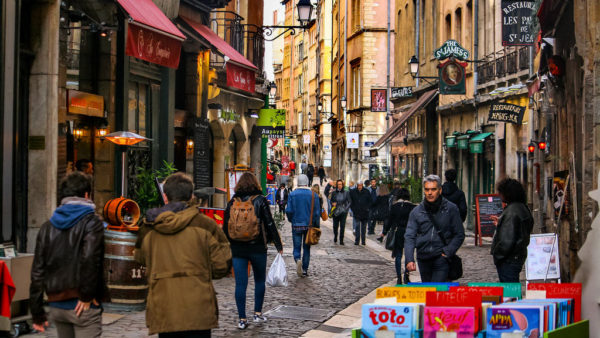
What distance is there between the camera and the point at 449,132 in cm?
3297

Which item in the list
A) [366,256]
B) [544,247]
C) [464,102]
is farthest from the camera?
[464,102]

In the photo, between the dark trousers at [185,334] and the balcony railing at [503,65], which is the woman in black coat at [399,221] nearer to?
the dark trousers at [185,334]

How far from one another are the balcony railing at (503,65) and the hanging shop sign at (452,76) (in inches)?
21.0

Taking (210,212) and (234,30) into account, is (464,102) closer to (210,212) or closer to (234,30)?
(234,30)

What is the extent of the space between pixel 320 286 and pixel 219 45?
7.73 metres

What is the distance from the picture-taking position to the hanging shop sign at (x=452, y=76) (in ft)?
93.8

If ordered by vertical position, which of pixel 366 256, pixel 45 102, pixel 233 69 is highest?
pixel 233 69

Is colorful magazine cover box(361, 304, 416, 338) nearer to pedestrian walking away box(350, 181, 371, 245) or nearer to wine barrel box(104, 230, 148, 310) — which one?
wine barrel box(104, 230, 148, 310)

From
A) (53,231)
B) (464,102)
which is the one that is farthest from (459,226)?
(464,102)

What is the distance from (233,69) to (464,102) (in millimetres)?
13431

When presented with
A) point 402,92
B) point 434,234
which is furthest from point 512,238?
point 402,92

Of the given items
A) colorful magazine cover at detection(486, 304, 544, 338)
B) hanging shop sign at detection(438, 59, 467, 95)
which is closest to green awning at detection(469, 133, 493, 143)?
hanging shop sign at detection(438, 59, 467, 95)

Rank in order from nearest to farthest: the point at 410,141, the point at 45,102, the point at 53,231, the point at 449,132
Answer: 1. the point at 53,231
2. the point at 45,102
3. the point at 449,132
4. the point at 410,141

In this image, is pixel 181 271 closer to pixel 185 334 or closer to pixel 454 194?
pixel 185 334
